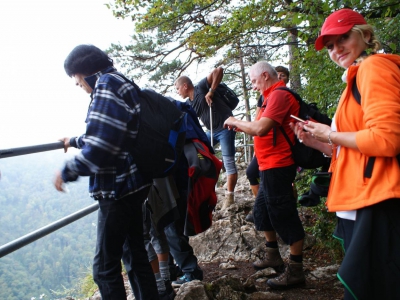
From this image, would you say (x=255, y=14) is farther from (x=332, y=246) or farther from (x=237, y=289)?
(x=237, y=289)

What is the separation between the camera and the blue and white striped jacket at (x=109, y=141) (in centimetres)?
182

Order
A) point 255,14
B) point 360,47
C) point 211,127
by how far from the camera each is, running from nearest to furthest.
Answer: point 360,47 → point 211,127 → point 255,14

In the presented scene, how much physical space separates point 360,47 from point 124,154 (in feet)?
4.64

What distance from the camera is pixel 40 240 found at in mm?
9594

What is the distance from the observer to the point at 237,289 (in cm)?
275

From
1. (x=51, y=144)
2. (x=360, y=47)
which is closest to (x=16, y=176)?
(x=51, y=144)

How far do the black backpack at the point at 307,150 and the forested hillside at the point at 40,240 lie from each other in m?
1.84

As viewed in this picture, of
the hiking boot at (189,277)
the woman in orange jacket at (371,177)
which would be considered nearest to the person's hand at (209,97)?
the hiking boot at (189,277)

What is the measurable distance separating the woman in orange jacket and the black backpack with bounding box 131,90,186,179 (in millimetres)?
1025

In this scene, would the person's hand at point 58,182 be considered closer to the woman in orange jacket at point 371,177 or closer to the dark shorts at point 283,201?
the woman in orange jacket at point 371,177

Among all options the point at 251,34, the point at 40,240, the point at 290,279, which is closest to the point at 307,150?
the point at 290,279

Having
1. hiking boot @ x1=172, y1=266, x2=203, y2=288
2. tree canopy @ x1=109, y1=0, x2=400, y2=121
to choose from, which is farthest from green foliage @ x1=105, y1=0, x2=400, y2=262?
hiking boot @ x1=172, y1=266, x2=203, y2=288

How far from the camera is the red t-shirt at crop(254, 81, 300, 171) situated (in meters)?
2.84

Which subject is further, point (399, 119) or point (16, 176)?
point (16, 176)
